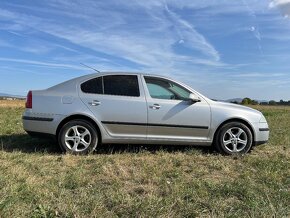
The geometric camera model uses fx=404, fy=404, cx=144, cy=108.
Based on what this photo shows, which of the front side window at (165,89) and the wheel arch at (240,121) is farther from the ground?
the front side window at (165,89)

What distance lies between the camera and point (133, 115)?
7219mm

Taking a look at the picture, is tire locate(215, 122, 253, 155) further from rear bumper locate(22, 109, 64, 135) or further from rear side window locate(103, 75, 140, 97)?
rear bumper locate(22, 109, 64, 135)

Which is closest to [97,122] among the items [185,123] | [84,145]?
[84,145]

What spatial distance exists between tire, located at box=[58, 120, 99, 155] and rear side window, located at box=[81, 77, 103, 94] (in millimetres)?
582

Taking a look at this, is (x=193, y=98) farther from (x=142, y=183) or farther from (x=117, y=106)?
(x=142, y=183)

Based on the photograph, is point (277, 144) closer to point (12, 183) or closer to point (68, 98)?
point (68, 98)

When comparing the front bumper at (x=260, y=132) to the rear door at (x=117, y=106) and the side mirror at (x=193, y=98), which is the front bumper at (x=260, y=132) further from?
the rear door at (x=117, y=106)

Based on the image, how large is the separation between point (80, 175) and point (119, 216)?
1.65 meters

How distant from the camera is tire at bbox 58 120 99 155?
709 centimetres

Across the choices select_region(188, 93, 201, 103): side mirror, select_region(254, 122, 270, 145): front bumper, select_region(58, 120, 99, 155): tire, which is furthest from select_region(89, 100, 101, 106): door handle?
select_region(254, 122, 270, 145): front bumper

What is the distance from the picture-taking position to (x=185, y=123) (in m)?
7.33

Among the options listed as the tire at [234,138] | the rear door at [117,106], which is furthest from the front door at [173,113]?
the tire at [234,138]

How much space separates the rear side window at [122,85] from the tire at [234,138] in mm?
1719

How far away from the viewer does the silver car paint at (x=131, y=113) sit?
714cm
